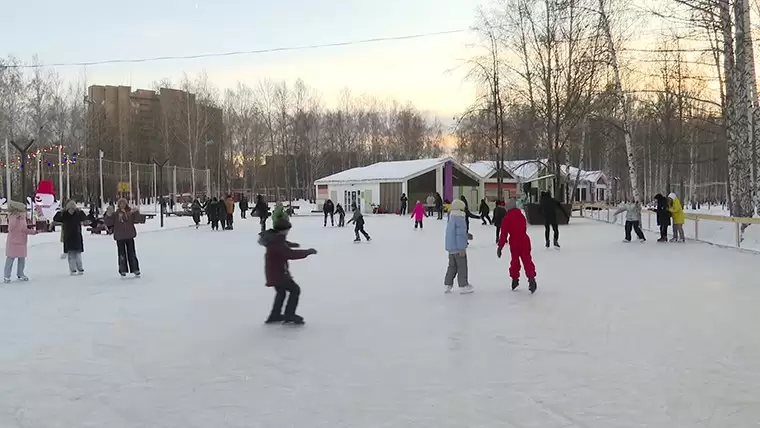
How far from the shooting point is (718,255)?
14.7m

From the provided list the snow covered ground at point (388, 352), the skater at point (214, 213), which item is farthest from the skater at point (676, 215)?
the skater at point (214, 213)

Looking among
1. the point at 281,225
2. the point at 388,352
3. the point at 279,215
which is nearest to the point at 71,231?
the point at 279,215

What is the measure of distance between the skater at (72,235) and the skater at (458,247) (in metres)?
7.03

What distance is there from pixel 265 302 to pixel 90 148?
58926 mm

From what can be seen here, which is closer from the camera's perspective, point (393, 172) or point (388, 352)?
point (388, 352)

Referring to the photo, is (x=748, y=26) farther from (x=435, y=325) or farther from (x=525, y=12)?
(x=525, y=12)

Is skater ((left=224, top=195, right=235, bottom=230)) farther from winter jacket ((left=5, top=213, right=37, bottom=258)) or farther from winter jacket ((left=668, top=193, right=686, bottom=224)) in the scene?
winter jacket ((left=668, top=193, right=686, bottom=224))

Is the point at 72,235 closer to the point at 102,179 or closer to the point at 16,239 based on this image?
the point at 16,239

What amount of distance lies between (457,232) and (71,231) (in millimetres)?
7295

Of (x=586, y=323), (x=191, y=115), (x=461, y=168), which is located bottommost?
(x=586, y=323)

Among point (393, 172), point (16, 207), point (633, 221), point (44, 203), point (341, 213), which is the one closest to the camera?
point (16, 207)

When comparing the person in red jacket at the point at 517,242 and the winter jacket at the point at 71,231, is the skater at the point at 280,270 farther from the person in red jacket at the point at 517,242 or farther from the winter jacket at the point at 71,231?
the winter jacket at the point at 71,231

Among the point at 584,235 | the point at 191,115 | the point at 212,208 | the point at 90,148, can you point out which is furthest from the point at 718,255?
the point at 90,148

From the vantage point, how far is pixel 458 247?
32.1 ft
